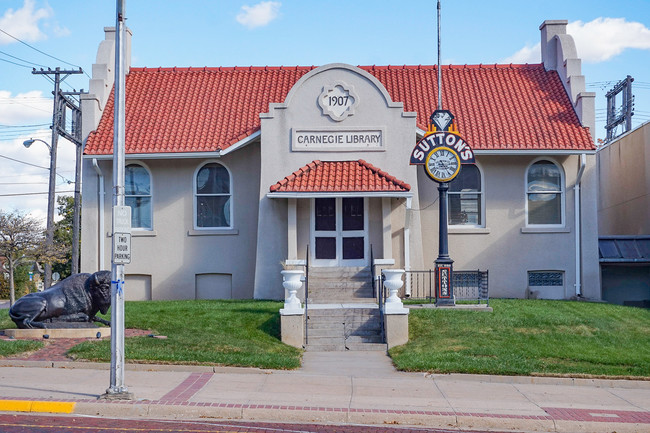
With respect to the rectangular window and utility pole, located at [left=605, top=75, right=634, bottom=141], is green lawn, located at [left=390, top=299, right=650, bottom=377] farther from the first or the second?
utility pole, located at [left=605, top=75, right=634, bottom=141]

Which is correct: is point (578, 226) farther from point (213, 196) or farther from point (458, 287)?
point (213, 196)

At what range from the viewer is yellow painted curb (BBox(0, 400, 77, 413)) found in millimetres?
10016

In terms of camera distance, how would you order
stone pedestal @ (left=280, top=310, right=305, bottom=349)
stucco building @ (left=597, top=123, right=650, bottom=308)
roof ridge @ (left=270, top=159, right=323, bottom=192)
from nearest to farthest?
stone pedestal @ (left=280, top=310, right=305, bottom=349), roof ridge @ (left=270, top=159, right=323, bottom=192), stucco building @ (left=597, top=123, right=650, bottom=308)

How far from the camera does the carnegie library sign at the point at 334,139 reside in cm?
2081

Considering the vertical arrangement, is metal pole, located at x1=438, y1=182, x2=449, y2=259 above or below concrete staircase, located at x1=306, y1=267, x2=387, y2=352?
above

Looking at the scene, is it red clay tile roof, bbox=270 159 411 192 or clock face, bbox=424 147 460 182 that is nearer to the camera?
clock face, bbox=424 147 460 182

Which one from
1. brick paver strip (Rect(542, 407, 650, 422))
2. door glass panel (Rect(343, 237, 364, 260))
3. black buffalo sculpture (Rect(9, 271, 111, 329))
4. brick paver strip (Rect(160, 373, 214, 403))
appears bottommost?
brick paver strip (Rect(542, 407, 650, 422))

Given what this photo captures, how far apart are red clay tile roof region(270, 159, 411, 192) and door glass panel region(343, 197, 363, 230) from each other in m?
1.01

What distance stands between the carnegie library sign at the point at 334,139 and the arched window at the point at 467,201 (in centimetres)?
293

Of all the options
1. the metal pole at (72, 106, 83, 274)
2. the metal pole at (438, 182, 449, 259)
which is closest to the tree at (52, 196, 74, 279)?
the metal pole at (72, 106, 83, 274)

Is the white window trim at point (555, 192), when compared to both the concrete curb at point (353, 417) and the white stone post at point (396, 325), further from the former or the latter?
the concrete curb at point (353, 417)

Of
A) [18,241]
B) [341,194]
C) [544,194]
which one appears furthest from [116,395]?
[18,241]

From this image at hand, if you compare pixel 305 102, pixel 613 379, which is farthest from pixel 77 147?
pixel 613 379

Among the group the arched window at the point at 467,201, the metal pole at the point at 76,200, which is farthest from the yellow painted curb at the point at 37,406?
the metal pole at the point at 76,200
